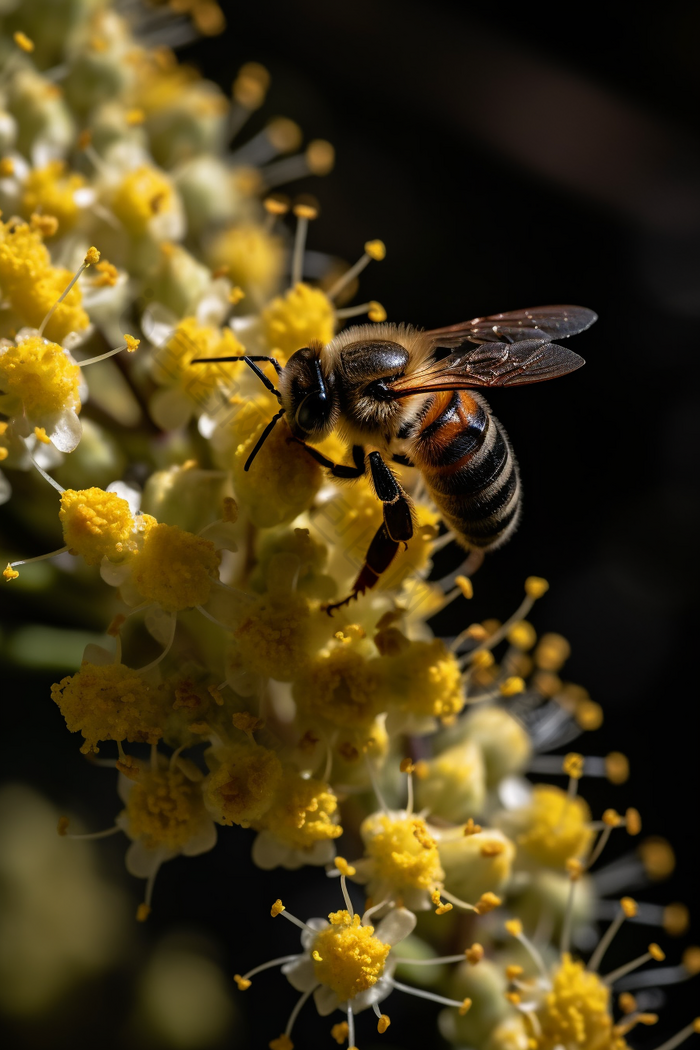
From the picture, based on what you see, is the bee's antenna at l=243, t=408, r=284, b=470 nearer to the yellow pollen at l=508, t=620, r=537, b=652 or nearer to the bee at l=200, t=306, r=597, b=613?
the bee at l=200, t=306, r=597, b=613

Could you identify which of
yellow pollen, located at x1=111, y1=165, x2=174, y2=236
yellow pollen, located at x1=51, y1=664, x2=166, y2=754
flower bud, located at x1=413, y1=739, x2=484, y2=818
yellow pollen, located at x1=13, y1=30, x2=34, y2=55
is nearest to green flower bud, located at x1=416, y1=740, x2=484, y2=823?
flower bud, located at x1=413, y1=739, x2=484, y2=818

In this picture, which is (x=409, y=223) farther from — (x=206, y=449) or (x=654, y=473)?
(x=206, y=449)

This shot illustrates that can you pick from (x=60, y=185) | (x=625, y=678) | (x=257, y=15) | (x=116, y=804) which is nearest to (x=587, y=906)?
(x=625, y=678)

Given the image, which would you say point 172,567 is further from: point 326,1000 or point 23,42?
point 23,42

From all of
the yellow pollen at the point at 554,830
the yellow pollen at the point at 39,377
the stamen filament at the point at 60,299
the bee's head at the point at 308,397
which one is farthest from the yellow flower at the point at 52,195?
the yellow pollen at the point at 554,830

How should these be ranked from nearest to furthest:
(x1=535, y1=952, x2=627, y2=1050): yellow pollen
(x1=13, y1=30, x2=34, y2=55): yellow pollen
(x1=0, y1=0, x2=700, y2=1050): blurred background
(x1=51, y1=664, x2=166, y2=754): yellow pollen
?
(x1=51, y1=664, x2=166, y2=754): yellow pollen
(x1=535, y1=952, x2=627, y2=1050): yellow pollen
(x1=13, y1=30, x2=34, y2=55): yellow pollen
(x1=0, y1=0, x2=700, y2=1050): blurred background

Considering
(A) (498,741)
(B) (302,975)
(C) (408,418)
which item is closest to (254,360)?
(C) (408,418)

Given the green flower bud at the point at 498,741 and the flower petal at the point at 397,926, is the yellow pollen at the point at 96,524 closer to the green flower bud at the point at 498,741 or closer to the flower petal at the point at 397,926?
the flower petal at the point at 397,926
